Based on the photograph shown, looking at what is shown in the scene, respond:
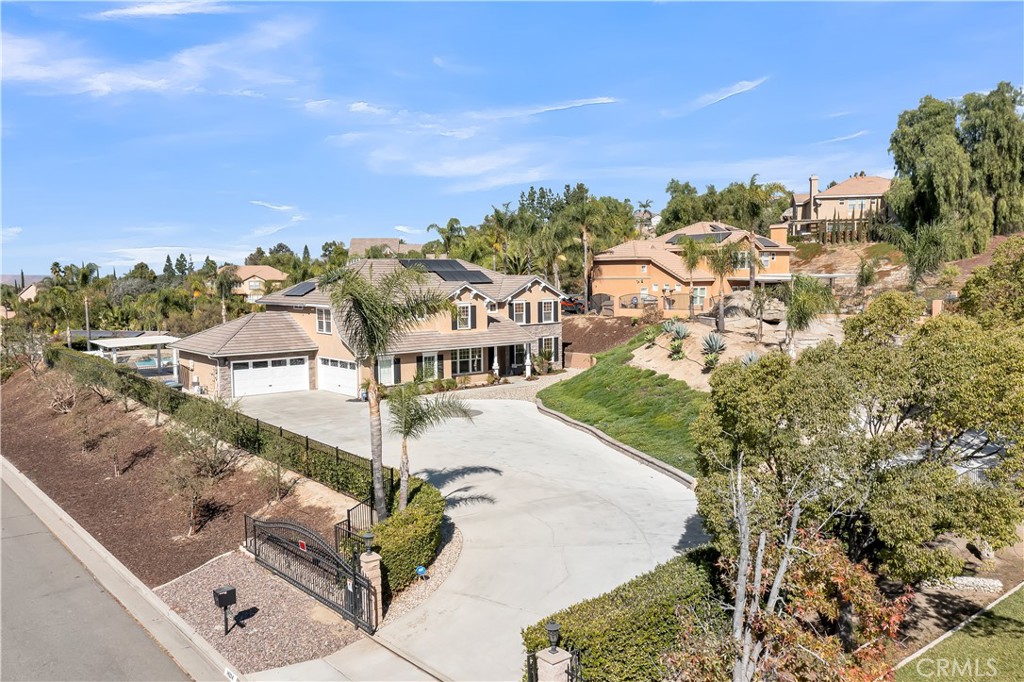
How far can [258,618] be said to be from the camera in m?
14.2

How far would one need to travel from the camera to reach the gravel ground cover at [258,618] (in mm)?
12820

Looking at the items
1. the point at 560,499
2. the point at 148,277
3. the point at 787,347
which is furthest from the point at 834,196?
the point at 148,277

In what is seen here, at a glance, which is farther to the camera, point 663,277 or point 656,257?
point 656,257

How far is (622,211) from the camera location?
96625 millimetres

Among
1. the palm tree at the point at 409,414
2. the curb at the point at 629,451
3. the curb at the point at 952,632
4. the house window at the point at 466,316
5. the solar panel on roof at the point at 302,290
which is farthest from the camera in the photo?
the solar panel on roof at the point at 302,290

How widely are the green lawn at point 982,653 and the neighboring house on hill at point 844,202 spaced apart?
238 ft

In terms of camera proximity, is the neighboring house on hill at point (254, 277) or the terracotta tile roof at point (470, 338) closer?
the terracotta tile roof at point (470, 338)

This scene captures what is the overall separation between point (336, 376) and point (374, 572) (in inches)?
1045

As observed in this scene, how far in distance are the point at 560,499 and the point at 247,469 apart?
37.1 ft

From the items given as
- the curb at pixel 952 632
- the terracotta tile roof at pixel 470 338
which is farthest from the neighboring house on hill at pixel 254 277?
the curb at pixel 952 632

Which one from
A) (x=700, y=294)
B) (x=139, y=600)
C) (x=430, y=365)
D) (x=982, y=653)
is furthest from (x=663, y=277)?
(x=139, y=600)

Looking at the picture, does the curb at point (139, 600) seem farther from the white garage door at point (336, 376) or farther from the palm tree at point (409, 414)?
the white garage door at point (336, 376)

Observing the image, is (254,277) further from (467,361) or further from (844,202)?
(844,202)

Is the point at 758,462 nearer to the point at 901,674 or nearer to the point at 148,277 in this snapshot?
the point at 901,674
